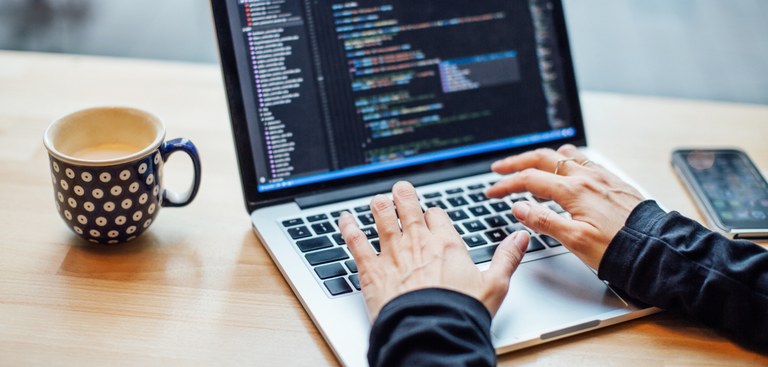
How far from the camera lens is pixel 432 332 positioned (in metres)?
0.65

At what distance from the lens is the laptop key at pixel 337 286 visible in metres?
0.77

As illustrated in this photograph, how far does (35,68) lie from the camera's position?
45.6 inches

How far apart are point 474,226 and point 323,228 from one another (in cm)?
17

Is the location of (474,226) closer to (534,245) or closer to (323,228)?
(534,245)

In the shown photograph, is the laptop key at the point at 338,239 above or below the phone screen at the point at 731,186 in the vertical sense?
above

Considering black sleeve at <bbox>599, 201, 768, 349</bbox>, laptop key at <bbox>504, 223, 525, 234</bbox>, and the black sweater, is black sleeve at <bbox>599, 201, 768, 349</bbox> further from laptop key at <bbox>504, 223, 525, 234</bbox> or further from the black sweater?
laptop key at <bbox>504, 223, 525, 234</bbox>

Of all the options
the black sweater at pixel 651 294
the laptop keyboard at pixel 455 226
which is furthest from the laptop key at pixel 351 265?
the black sweater at pixel 651 294

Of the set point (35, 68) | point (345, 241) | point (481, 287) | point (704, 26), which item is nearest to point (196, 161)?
point (345, 241)

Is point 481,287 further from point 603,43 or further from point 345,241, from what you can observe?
point 603,43

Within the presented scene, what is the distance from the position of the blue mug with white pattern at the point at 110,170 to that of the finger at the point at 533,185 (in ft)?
1.14

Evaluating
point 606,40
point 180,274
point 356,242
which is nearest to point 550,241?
point 356,242

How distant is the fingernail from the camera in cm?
85

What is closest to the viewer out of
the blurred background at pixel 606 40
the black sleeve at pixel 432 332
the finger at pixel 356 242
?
the black sleeve at pixel 432 332

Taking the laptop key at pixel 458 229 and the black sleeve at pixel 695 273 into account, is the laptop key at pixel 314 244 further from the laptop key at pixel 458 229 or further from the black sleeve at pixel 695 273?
the black sleeve at pixel 695 273
